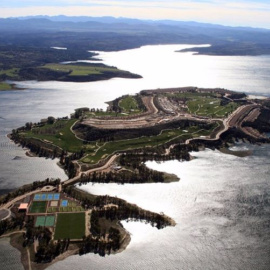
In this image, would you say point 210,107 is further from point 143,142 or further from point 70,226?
point 70,226

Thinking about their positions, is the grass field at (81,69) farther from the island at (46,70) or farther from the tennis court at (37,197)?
the tennis court at (37,197)

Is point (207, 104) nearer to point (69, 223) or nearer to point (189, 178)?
point (189, 178)

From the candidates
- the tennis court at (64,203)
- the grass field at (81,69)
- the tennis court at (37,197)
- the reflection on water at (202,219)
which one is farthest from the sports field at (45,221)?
the grass field at (81,69)

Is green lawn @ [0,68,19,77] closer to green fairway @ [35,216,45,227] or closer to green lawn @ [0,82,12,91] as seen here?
green lawn @ [0,82,12,91]

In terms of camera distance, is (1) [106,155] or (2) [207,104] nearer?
(1) [106,155]

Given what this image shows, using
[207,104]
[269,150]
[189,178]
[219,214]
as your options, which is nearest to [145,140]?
[189,178]

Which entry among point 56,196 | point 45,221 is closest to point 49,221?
point 45,221
